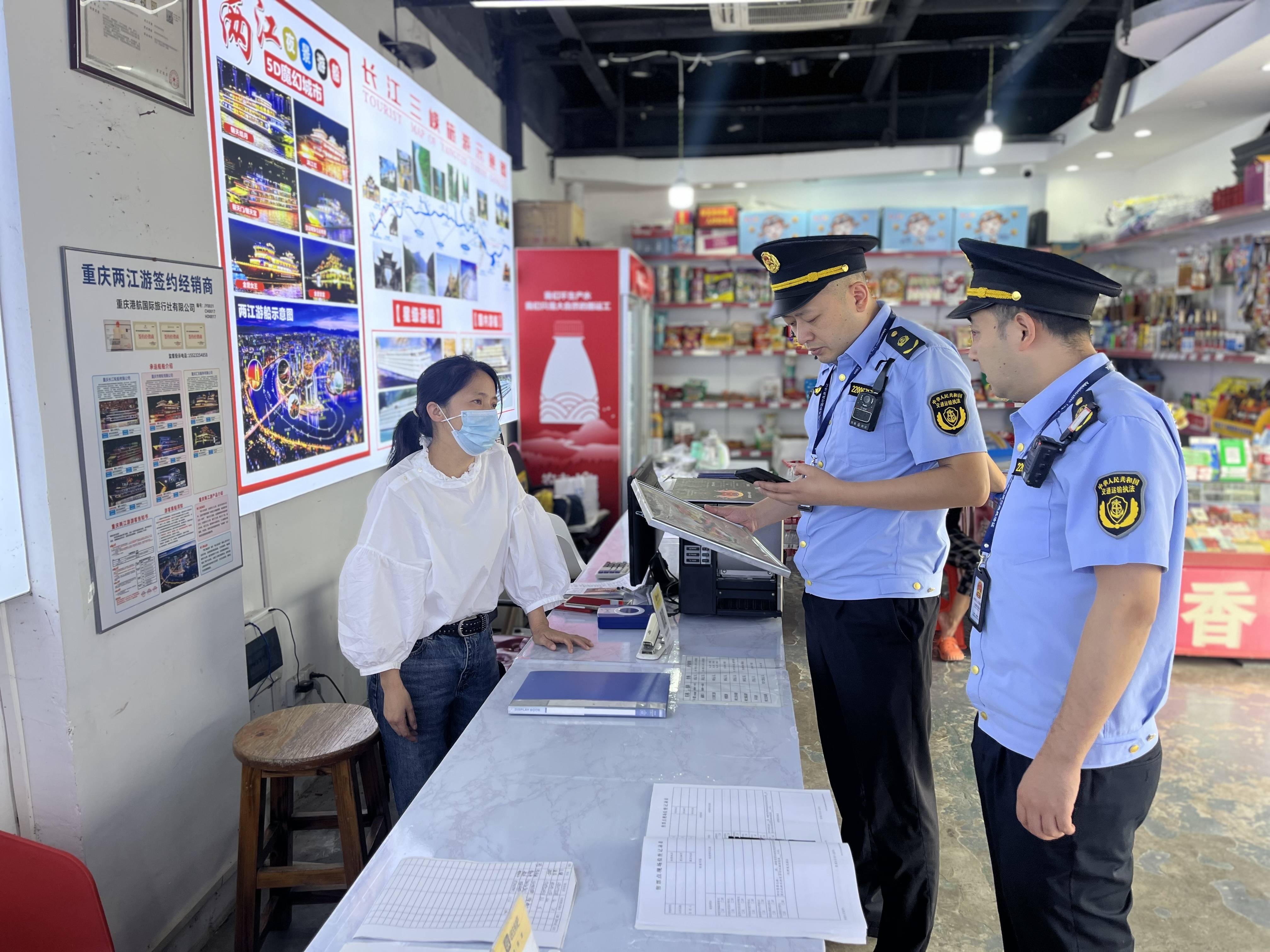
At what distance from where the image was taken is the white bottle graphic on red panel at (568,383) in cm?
630

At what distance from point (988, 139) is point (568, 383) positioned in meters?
3.51

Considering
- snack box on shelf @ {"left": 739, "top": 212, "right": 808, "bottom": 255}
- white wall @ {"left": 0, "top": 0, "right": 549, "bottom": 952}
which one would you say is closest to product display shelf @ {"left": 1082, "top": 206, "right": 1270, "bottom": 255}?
snack box on shelf @ {"left": 739, "top": 212, "right": 808, "bottom": 255}

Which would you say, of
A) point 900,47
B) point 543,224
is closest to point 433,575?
point 543,224

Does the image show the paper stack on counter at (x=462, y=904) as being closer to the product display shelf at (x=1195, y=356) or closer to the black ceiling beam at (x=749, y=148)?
the product display shelf at (x=1195, y=356)

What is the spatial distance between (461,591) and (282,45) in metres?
2.22

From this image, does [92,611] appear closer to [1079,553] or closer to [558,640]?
[558,640]

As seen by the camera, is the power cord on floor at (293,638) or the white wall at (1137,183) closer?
the power cord on floor at (293,638)

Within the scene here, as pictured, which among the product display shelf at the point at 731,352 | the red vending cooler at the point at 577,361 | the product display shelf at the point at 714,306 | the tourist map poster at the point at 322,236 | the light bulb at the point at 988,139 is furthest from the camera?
the product display shelf at the point at 731,352

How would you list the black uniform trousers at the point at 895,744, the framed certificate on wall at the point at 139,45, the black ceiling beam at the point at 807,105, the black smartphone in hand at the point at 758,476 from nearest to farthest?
the framed certificate on wall at the point at 139,45
the black uniform trousers at the point at 895,744
the black smartphone in hand at the point at 758,476
the black ceiling beam at the point at 807,105

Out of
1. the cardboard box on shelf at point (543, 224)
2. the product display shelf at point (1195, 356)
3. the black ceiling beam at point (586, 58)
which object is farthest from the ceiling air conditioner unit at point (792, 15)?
the cardboard box on shelf at point (543, 224)

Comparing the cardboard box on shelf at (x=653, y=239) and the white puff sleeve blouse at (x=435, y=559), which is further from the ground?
the cardboard box on shelf at (x=653, y=239)

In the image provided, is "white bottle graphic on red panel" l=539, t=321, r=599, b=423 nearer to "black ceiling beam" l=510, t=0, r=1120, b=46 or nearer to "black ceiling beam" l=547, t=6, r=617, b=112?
"black ceiling beam" l=547, t=6, r=617, b=112

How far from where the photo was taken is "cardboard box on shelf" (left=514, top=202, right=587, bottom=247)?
625cm

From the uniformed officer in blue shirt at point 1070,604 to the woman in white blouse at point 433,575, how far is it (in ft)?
4.12
